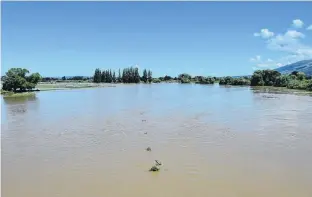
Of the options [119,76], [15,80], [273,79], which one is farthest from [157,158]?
[119,76]

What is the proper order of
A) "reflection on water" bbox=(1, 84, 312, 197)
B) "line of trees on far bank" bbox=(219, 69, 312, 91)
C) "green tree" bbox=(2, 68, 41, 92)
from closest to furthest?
"reflection on water" bbox=(1, 84, 312, 197) → "green tree" bbox=(2, 68, 41, 92) → "line of trees on far bank" bbox=(219, 69, 312, 91)

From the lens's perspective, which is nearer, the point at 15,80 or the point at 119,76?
the point at 15,80

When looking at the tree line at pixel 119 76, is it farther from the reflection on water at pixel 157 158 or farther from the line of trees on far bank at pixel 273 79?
the reflection on water at pixel 157 158

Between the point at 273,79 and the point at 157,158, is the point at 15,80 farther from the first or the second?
the point at 273,79

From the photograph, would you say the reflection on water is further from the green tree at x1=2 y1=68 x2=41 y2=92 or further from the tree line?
the tree line

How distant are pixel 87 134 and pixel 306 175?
10.3m

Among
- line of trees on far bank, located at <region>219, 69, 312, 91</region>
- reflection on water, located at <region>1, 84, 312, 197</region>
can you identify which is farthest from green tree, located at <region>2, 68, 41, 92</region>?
line of trees on far bank, located at <region>219, 69, 312, 91</region>

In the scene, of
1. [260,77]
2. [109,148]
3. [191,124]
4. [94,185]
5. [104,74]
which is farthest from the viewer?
[104,74]

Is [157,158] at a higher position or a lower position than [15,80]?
lower

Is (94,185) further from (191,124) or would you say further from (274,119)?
(274,119)

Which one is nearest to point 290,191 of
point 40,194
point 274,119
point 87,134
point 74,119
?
point 40,194

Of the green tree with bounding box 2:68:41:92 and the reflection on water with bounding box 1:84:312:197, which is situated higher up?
the green tree with bounding box 2:68:41:92

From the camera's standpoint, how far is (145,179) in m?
9.66

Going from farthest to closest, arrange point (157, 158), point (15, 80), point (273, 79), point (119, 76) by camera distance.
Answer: point (119, 76) < point (273, 79) < point (15, 80) < point (157, 158)
